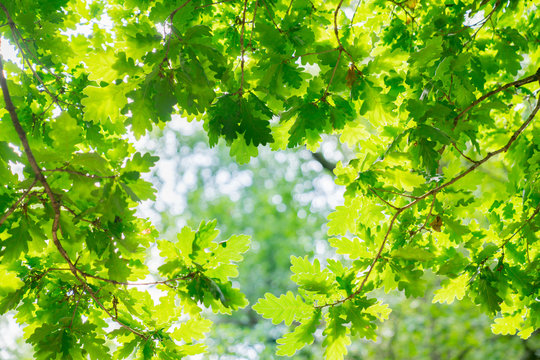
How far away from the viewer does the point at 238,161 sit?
1933 mm

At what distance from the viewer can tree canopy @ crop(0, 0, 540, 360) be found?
5.17 feet

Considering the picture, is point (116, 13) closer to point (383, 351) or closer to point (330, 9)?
point (330, 9)

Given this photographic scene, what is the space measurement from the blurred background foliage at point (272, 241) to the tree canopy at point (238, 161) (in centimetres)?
582

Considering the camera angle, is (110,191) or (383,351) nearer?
(110,191)

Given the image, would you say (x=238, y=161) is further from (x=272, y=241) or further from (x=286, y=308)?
(x=272, y=241)

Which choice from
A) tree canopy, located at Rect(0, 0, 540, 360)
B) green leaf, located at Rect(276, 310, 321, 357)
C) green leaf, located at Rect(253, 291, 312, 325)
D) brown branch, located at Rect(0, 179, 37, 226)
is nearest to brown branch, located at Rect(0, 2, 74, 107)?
tree canopy, located at Rect(0, 0, 540, 360)

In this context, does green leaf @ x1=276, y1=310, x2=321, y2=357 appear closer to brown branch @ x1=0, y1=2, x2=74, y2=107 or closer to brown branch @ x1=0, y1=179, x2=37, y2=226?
brown branch @ x1=0, y1=179, x2=37, y2=226

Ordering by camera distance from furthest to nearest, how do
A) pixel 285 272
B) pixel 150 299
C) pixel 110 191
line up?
1. pixel 285 272
2. pixel 150 299
3. pixel 110 191

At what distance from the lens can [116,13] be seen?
8.82 ft

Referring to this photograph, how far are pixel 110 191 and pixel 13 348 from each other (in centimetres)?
1337

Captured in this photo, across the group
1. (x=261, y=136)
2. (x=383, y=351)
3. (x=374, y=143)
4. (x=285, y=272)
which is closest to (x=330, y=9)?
(x=374, y=143)

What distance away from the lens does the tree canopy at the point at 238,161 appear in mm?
1575

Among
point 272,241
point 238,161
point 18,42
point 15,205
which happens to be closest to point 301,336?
point 238,161

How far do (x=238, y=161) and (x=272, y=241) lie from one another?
35.7ft
